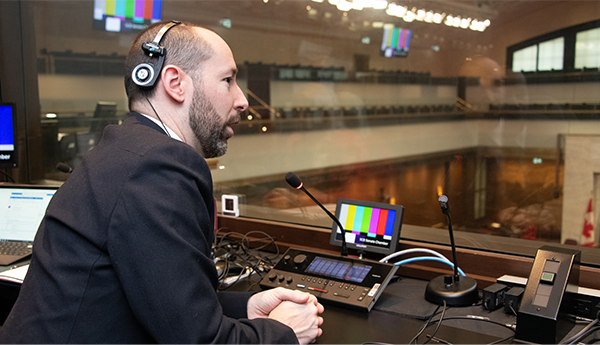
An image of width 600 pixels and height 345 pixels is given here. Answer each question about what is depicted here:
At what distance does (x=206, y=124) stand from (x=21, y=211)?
137 cm

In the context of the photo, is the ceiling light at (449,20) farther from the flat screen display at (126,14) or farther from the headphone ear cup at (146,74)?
the headphone ear cup at (146,74)

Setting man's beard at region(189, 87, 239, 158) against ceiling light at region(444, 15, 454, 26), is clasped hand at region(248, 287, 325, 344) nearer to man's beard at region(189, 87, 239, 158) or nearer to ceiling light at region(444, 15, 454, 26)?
man's beard at region(189, 87, 239, 158)

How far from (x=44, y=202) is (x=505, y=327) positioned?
184 cm

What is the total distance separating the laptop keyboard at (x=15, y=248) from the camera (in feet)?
5.90

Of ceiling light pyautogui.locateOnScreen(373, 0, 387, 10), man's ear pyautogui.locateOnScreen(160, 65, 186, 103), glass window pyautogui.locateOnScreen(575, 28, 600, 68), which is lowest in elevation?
man's ear pyautogui.locateOnScreen(160, 65, 186, 103)

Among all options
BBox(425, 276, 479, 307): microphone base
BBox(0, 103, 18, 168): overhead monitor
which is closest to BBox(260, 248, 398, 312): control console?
BBox(425, 276, 479, 307): microphone base

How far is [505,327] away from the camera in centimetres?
112

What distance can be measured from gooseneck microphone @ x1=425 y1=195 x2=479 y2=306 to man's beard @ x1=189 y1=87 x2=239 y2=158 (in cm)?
64

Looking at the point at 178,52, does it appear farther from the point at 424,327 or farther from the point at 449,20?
the point at 449,20

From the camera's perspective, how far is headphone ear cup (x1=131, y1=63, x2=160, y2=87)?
0.97 meters

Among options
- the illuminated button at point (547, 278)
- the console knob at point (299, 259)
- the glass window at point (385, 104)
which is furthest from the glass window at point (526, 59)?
the console knob at point (299, 259)

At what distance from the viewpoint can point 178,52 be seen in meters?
0.99

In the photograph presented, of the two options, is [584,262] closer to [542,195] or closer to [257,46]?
[542,195]

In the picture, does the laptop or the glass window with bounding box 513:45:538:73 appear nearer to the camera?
the laptop
